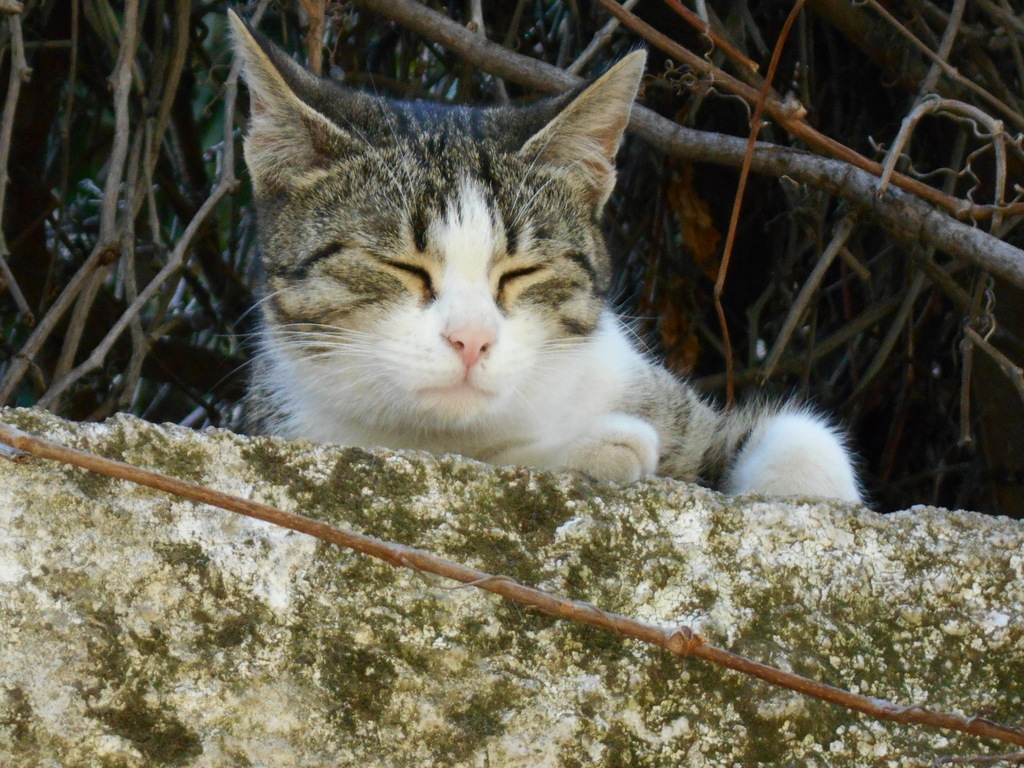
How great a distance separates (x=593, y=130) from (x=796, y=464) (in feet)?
3.02

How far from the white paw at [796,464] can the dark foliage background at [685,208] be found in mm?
358

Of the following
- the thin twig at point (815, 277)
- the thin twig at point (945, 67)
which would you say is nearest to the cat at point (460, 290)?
the thin twig at point (815, 277)

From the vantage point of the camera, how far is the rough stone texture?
142cm

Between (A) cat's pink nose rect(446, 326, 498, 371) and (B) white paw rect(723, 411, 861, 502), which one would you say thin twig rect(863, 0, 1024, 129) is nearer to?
(B) white paw rect(723, 411, 861, 502)

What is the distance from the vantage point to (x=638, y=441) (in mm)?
2400

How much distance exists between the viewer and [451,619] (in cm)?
155

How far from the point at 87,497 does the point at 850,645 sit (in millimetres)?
1058

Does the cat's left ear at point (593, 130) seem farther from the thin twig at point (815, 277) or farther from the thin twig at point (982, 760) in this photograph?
the thin twig at point (982, 760)

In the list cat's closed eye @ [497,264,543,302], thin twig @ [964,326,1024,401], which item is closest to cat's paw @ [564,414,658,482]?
cat's closed eye @ [497,264,543,302]

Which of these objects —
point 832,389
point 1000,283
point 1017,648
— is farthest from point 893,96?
point 1017,648

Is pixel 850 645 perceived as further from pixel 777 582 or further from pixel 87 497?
pixel 87 497

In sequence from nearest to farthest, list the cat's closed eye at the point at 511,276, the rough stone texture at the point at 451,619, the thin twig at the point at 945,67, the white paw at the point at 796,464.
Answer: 1. the rough stone texture at the point at 451,619
2. the cat's closed eye at the point at 511,276
3. the white paw at the point at 796,464
4. the thin twig at the point at 945,67

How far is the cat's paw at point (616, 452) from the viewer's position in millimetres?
2303

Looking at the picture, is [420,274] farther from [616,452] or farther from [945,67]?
[945,67]
